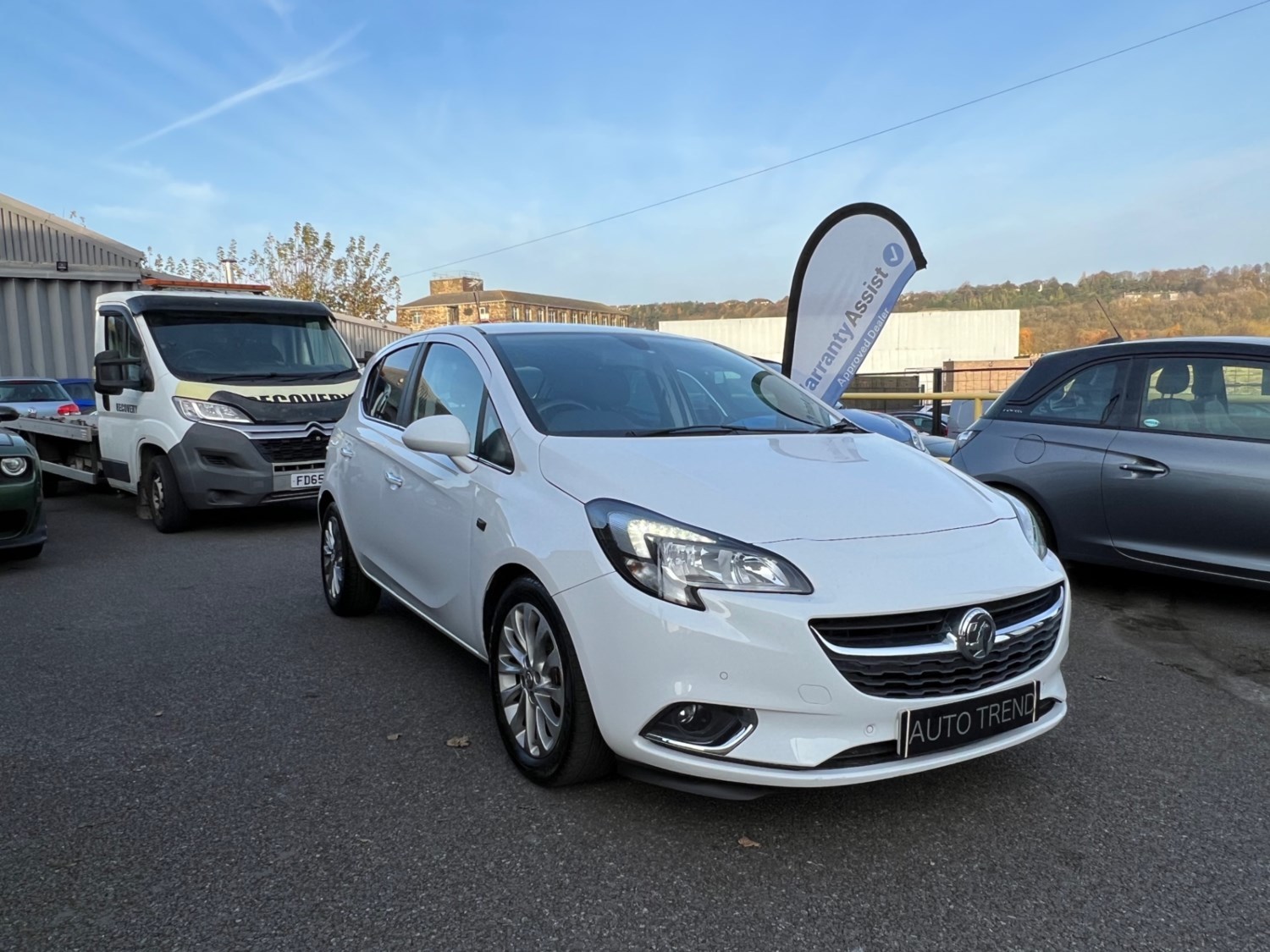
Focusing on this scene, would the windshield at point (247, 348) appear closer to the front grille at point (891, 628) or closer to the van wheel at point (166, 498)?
the van wheel at point (166, 498)

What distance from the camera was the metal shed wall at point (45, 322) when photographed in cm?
1485

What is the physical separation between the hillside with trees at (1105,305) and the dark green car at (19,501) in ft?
25.1

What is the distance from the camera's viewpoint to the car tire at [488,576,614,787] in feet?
9.57

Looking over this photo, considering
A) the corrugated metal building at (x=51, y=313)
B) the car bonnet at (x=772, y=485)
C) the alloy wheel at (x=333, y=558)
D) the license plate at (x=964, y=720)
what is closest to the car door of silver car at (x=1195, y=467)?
the car bonnet at (x=772, y=485)

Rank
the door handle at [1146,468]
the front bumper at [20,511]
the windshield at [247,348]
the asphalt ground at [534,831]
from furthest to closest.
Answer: the windshield at [247,348]
the front bumper at [20,511]
the door handle at [1146,468]
the asphalt ground at [534,831]

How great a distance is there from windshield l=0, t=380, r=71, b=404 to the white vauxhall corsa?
1284cm

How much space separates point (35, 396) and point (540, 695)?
14027 millimetres

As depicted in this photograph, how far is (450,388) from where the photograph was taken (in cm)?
415

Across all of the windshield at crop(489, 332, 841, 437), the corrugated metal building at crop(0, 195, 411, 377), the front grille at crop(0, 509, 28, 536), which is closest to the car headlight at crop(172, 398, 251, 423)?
the front grille at crop(0, 509, 28, 536)

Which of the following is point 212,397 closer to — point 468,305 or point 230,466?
point 230,466

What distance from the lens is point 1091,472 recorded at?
17.8ft

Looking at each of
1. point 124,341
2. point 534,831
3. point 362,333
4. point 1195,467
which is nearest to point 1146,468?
point 1195,467

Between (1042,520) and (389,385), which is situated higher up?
(389,385)

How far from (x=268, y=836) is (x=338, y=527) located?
2.54 meters
